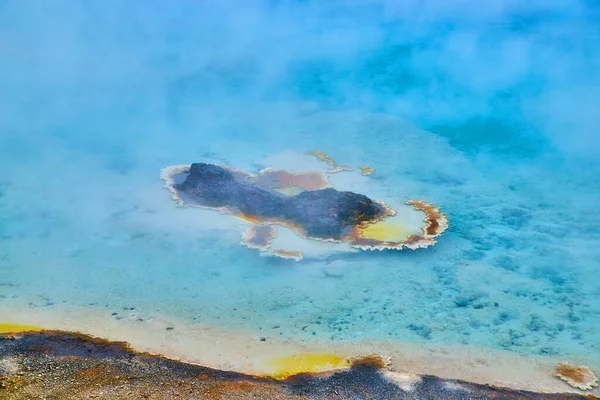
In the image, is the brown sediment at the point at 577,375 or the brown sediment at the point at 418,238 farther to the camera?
the brown sediment at the point at 418,238

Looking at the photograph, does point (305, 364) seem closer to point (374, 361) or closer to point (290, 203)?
point (374, 361)

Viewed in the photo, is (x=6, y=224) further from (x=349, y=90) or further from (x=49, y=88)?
(x=349, y=90)

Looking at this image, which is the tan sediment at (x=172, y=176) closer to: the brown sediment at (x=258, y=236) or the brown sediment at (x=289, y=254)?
the brown sediment at (x=258, y=236)

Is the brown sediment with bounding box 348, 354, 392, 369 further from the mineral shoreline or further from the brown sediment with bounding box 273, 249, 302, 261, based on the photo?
the brown sediment with bounding box 273, 249, 302, 261

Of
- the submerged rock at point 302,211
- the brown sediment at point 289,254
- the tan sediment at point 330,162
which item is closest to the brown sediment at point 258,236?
the submerged rock at point 302,211

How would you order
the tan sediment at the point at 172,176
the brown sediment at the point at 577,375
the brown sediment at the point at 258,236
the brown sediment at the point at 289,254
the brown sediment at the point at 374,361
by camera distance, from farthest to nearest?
the tan sediment at the point at 172,176
the brown sediment at the point at 258,236
the brown sediment at the point at 289,254
the brown sediment at the point at 374,361
the brown sediment at the point at 577,375
